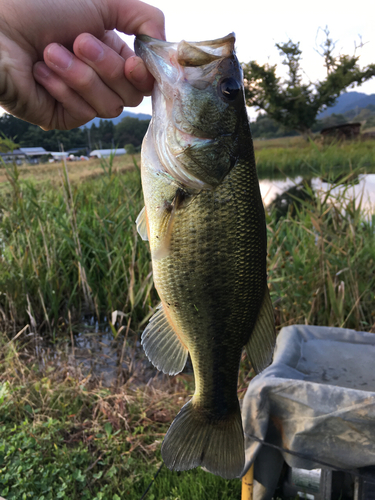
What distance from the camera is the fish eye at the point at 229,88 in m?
1.27

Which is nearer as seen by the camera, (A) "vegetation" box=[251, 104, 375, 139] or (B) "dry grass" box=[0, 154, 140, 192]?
(B) "dry grass" box=[0, 154, 140, 192]

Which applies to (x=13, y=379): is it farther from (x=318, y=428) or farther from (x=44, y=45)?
(x=44, y=45)

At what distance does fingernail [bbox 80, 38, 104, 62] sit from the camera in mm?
1314

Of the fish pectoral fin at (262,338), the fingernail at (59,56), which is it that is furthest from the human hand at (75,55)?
the fish pectoral fin at (262,338)

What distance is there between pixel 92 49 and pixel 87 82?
129 millimetres

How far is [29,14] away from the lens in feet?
4.59

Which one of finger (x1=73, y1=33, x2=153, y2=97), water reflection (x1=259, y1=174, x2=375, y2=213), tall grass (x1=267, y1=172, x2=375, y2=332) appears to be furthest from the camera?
water reflection (x1=259, y1=174, x2=375, y2=213)

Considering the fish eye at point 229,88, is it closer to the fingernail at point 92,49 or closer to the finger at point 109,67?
the finger at point 109,67

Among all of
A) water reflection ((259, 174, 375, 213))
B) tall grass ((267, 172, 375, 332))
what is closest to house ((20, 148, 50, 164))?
water reflection ((259, 174, 375, 213))

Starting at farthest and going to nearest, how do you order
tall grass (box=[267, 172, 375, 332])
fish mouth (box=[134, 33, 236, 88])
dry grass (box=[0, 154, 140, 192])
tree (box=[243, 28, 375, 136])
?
tree (box=[243, 28, 375, 136]) < dry grass (box=[0, 154, 140, 192]) < tall grass (box=[267, 172, 375, 332]) < fish mouth (box=[134, 33, 236, 88])

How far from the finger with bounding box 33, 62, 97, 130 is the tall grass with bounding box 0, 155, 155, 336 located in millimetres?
2058

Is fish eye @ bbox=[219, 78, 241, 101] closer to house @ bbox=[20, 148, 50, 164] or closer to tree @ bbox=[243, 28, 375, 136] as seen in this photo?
house @ bbox=[20, 148, 50, 164]

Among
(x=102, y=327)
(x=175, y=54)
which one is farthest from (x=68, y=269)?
(x=175, y=54)

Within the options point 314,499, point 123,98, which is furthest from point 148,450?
point 123,98
